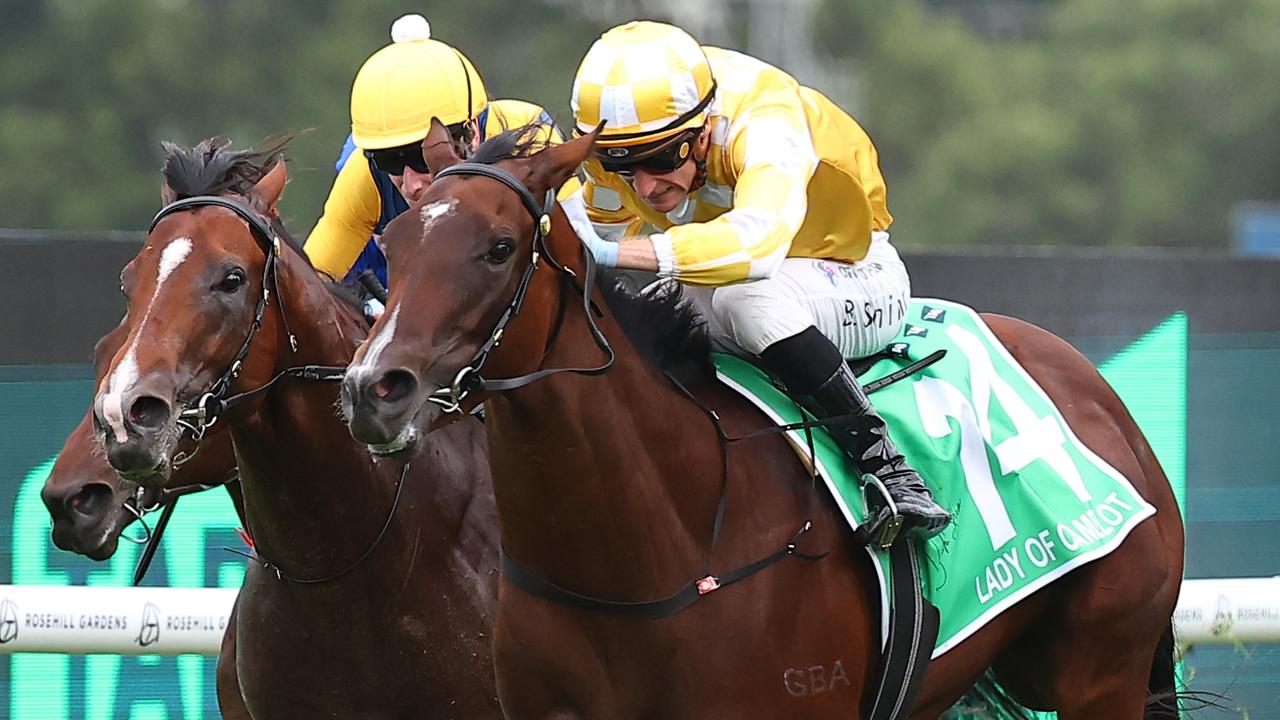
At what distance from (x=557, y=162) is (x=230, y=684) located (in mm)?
1745

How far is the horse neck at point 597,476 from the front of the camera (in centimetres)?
362

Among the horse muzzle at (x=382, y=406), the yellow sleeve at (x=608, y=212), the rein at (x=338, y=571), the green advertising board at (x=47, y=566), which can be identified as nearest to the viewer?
the horse muzzle at (x=382, y=406)

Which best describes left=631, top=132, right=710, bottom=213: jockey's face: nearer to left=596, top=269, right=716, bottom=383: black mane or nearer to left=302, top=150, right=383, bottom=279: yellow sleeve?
left=596, top=269, right=716, bottom=383: black mane

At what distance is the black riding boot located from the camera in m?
4.05

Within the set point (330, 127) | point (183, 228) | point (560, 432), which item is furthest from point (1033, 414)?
point (330, 127)

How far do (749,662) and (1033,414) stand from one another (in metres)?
1.13

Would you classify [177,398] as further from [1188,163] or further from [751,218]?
[1188,163]

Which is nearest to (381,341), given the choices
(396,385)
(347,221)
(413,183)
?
(396,385)

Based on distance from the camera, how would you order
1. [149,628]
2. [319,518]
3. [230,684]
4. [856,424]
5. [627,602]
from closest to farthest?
[627,602] < [856,424] < [319,518] < [230,684] < [149,628]

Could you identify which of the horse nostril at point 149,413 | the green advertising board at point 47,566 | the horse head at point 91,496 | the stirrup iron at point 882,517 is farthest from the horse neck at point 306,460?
the green advertising board at point 47,566

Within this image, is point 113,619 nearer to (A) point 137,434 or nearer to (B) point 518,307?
(A) point 137,434

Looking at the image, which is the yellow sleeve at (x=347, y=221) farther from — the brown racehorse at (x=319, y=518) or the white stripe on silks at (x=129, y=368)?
the white stripe on silks at (x=129, y=368)

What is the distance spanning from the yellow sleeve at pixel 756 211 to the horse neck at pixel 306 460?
2.78 ft

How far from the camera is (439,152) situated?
3748 millimetres
